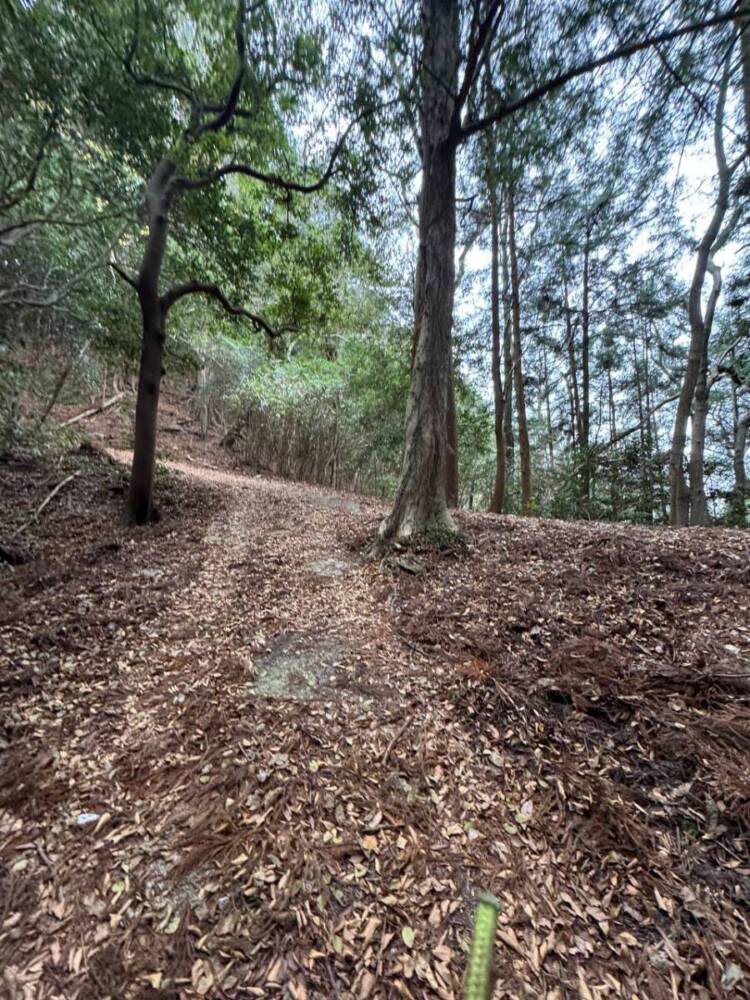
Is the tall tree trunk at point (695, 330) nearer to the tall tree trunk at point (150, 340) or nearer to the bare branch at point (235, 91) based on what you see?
the bare branch at point (235, 91)

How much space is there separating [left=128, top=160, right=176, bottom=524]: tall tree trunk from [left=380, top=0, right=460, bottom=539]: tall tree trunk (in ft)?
9.00

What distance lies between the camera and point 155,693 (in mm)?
2219

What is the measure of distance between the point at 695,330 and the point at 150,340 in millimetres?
7576

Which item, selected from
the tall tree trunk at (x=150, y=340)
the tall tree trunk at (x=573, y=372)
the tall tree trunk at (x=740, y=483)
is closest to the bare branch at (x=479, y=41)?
the tall tree trunk at (x=150, y=340)

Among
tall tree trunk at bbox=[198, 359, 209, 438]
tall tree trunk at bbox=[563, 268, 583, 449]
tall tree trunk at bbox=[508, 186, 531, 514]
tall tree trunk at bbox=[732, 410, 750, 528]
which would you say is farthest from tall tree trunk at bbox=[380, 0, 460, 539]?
tall tree trunk at bbox=[198, 359, 209, 438]

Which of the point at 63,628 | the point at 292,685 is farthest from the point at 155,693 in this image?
the point at 63,628

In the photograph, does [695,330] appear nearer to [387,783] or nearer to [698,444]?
[698,444]

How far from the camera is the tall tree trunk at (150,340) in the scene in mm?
4391

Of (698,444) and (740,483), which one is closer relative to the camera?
(698,444)

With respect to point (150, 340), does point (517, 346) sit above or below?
above

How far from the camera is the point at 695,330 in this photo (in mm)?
6234

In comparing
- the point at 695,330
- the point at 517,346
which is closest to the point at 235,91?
the point at 517,346

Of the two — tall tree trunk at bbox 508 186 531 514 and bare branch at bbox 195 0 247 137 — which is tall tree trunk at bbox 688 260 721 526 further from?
bare branch at bbox 195 0 247 137

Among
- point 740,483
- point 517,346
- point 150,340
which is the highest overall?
point 517,346
